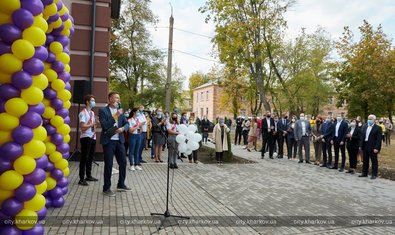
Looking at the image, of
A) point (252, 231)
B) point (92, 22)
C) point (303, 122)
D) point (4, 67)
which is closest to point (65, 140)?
point (4, 67)

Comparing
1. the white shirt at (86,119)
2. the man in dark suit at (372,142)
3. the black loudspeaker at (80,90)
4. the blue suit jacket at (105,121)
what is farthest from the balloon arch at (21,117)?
the man in dark suit at (372,142)

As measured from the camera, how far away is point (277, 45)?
27109 mm

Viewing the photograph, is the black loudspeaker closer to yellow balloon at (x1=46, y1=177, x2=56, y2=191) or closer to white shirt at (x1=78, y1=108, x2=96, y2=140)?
white shirt at (x1=78, y1=108, x2=96, y2=140)

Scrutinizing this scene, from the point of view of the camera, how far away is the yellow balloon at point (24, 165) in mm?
4230

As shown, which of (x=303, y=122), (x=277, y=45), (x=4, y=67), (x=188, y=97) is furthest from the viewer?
(x=188, y=97)

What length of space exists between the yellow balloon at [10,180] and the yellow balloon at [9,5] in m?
2.00

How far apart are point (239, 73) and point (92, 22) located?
77.9ft

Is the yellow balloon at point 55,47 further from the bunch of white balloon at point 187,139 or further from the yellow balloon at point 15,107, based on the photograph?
the bunch of white balloon at point 187,139

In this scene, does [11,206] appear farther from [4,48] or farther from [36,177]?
[4,48]

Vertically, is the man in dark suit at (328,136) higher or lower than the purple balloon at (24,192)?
higher

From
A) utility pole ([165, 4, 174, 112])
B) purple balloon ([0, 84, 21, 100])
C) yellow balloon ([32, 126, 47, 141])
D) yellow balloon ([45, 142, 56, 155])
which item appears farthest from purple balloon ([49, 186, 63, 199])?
utility pole ([165, 4, 174, 112])

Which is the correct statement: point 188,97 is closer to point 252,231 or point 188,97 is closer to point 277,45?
point 277,45

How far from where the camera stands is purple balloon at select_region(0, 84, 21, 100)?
13.9 feet

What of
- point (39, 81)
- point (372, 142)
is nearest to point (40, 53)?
point (39, 81)
